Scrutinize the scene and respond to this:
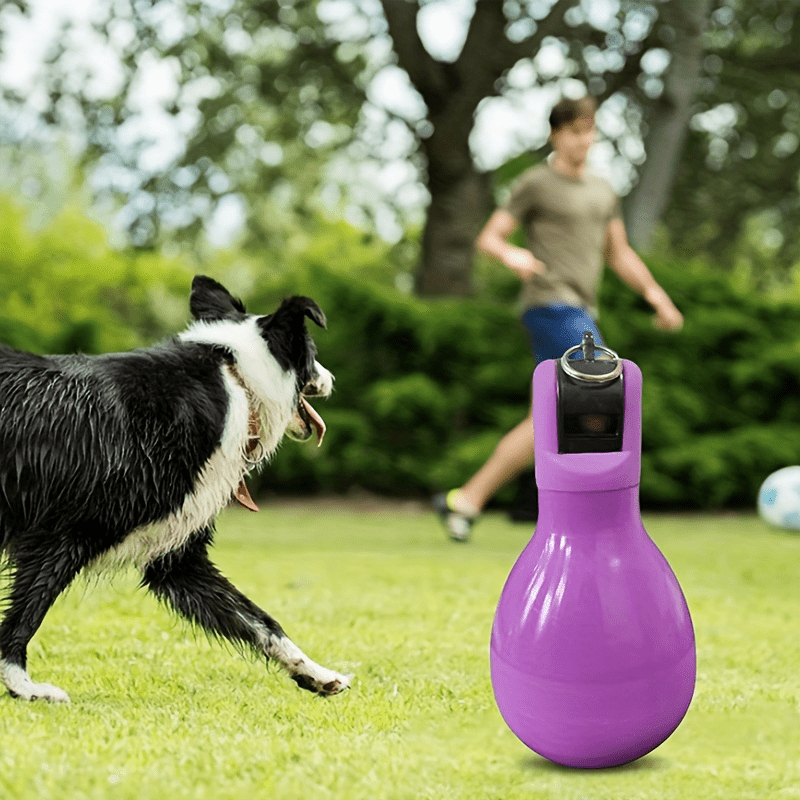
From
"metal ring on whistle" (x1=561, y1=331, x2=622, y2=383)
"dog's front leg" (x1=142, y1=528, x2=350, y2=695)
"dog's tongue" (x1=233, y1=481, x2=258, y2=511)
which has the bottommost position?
"dog's front leg" (x1=142, y1=528, x2=350, y2=695)

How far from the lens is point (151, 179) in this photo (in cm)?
1435

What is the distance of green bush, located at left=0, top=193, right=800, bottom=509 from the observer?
9375mm

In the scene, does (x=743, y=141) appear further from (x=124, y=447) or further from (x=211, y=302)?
(x=124, y=447)

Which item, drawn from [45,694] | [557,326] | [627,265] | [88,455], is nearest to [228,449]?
[88,455]

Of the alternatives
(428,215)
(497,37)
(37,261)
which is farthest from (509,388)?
(37,261)

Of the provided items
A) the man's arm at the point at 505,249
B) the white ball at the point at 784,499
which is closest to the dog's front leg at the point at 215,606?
the man's arm at the point at 505,249

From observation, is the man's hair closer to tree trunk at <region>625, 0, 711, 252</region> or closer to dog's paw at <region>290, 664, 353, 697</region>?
dog's paw at <region>290, 664, 353, 697</region>

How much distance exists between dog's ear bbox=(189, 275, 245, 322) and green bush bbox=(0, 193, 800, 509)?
18.9ft

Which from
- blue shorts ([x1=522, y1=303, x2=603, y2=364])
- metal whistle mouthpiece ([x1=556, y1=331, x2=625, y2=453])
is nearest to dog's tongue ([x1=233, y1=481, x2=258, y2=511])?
metal whistle mouthpiece ([x1=556, y1=331, x2=625, y2=453])

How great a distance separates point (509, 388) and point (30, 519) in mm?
6670

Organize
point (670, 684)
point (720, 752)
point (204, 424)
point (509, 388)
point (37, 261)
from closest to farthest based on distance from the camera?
point (670, 684) < point (720, 752) < point (204, 424) < point (509, 388) < point (37, 261)

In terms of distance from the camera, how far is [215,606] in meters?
3.51

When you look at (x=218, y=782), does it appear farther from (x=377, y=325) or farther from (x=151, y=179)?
(x=151, y=179)

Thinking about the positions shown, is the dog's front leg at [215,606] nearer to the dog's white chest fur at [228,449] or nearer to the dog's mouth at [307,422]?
the dog's white chest fur at [228,449]
